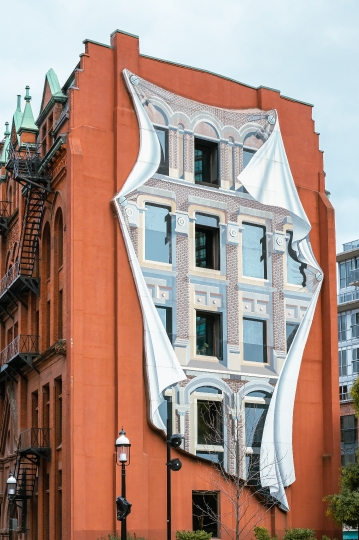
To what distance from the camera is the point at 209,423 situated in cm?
4422

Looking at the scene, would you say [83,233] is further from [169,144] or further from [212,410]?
[212,410]

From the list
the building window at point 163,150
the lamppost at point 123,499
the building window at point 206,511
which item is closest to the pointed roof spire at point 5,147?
the building window at point 163,150

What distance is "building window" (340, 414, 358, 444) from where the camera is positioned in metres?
77.8

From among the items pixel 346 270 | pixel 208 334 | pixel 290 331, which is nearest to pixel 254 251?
pixel 290 331

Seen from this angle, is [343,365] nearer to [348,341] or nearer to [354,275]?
[348,341]

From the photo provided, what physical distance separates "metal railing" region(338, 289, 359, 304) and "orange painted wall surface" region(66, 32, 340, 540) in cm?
3461

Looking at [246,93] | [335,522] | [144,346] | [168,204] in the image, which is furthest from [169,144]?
[335,522]

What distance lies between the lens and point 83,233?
43.0 m

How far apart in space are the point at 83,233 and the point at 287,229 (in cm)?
1132

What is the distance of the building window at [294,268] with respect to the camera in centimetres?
4884

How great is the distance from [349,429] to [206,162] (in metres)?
36.9

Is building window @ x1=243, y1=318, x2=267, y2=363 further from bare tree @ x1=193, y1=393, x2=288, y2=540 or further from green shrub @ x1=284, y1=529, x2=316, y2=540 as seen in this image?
green shrub @ x1=284, y1=529, x2=316, y2=540

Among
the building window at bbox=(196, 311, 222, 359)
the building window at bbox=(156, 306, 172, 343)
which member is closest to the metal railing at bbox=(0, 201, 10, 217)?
the building window at bbox=(196, 311, 222, 359)

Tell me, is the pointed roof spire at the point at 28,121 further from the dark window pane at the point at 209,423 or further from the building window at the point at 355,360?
the building window at the point at 355,360
